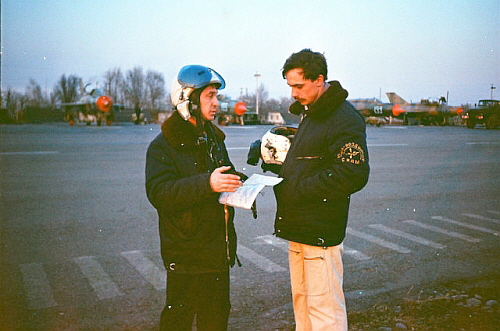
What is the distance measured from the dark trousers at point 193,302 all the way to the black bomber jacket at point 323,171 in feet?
1.96

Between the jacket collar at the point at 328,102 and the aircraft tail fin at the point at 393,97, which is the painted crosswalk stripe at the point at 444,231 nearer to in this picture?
the jacket collar at the point at 328,102

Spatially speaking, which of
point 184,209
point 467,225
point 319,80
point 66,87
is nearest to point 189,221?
point 184,209

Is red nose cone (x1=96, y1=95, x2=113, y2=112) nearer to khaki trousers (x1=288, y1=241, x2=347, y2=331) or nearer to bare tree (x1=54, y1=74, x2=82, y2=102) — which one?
khaki trousers (x1=288, y1=241, x2=347, y2=331)

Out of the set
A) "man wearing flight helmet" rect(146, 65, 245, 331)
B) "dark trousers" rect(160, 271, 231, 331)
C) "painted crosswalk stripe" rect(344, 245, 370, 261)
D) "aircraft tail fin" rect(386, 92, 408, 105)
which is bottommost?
"painted crosswalk stripe" rect(344, 245, 370, 261)

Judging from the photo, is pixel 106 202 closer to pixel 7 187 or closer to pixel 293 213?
pixel 7 187

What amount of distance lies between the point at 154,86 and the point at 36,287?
96453 millimetres

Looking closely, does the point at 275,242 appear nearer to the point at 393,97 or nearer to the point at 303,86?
the point at 303,86

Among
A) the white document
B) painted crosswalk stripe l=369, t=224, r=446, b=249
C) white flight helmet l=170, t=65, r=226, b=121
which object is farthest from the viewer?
painted crosswalk stripe l=369, t=224, r=446, b=249

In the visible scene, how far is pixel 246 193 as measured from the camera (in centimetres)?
287

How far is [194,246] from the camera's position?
3.00 meters

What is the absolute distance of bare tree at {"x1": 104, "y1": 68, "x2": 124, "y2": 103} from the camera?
107275mm

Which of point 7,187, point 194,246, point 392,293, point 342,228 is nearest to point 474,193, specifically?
point 392,293

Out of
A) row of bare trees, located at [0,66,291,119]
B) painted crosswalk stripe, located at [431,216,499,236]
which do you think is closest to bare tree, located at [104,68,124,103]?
row of bare trees, located at [0,66,291,119]

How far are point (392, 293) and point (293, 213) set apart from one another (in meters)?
2.16
